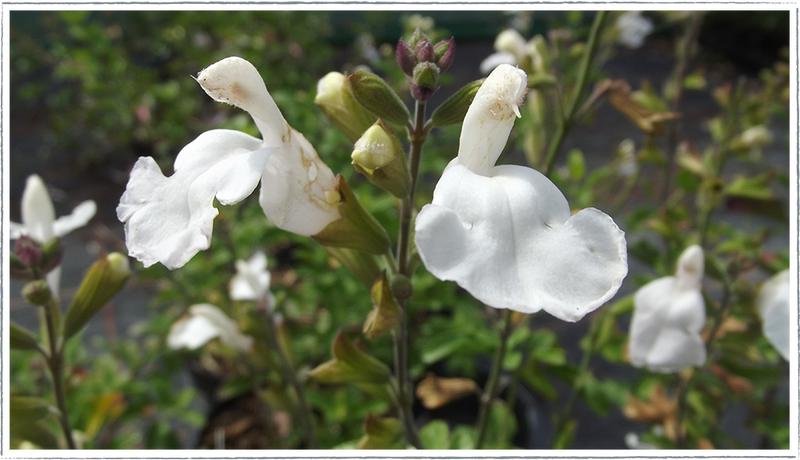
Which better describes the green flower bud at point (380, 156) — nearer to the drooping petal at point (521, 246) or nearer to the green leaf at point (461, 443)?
the drooping petal at point (521, 246)

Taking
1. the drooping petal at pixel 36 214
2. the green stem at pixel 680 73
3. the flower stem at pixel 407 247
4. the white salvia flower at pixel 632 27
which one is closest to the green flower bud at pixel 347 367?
the flower stem at pixel 407 247

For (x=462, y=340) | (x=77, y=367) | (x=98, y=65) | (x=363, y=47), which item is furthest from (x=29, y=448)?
(x=363, y=47)

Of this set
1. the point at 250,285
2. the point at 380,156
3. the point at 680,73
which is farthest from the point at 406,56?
the point at 680,73

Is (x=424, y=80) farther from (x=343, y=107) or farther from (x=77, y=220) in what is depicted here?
(x=77, y=220)

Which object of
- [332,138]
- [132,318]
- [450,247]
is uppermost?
[450,247]

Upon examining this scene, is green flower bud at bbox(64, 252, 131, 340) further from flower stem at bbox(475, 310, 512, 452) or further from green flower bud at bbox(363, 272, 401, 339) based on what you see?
flower stem at bbox(475, 310, 512, 452)

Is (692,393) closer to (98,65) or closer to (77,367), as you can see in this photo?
(77,367)

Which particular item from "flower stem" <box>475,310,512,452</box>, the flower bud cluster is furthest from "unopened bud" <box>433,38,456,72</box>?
"flower stem" <box>475,310,512,452</box>
